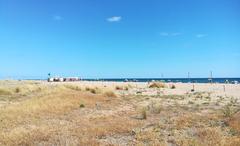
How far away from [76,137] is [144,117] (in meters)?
5.39

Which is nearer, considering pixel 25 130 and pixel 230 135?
pixel 230 135

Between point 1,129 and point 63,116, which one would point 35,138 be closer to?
point 1,129

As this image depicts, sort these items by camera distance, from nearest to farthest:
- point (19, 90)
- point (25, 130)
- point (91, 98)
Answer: point (25, 130) → point (91, 98) → point (19, 90)

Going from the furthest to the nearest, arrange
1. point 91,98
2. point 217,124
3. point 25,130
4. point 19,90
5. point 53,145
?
point 19,90 → point 91,98 → point 217,124 → point 25,130 → point 53,145

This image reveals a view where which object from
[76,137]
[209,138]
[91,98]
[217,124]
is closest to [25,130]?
[76,137]

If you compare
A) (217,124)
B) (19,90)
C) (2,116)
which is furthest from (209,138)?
(19,90)

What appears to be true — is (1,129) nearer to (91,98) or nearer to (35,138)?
(35,138)

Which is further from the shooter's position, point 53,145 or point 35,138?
point 35,138

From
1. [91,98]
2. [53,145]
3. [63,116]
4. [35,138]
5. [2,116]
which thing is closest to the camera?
[53,145]

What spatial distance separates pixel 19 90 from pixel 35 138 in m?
22.1

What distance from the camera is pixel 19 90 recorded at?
32.8m

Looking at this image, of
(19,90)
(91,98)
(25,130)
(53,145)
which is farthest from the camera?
(19,90)

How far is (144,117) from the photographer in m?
16.5

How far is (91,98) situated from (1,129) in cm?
1180
